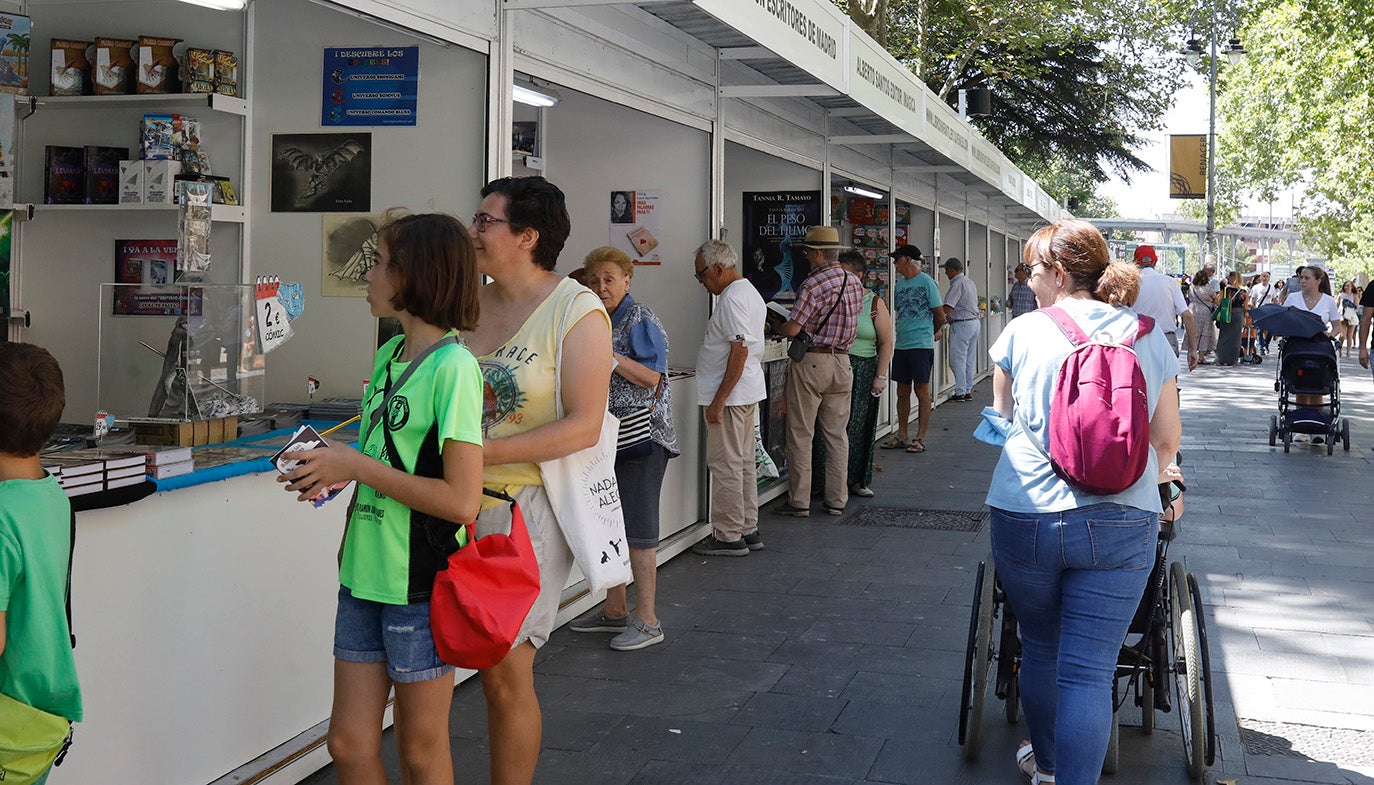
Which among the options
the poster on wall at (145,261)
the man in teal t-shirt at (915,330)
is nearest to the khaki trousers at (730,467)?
the poster on wall at (145,261)

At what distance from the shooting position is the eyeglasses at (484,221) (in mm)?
3217

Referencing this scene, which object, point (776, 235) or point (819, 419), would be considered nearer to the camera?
point (819, 419)

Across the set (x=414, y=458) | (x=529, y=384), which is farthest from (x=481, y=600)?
(x=529, y=384)

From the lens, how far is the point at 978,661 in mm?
4199

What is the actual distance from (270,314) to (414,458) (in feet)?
6.68

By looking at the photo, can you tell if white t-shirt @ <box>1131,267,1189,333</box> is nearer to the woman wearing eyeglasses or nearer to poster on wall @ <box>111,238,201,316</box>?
poster on wall @ <box>111,238,201,316</box>

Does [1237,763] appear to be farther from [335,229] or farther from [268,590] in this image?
[335,229]

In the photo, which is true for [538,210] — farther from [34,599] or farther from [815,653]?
[815,653]

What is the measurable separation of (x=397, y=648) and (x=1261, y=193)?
47.9 m

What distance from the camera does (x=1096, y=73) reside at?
26.9 meters

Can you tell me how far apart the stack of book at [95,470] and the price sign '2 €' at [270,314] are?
3.56 ft

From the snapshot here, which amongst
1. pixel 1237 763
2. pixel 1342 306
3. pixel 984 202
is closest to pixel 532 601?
pixel 1237 763

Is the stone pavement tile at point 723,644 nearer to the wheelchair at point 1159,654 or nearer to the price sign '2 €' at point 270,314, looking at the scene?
the wheelchair at point 1159,654

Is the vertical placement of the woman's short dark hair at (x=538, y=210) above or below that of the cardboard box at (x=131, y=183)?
below
